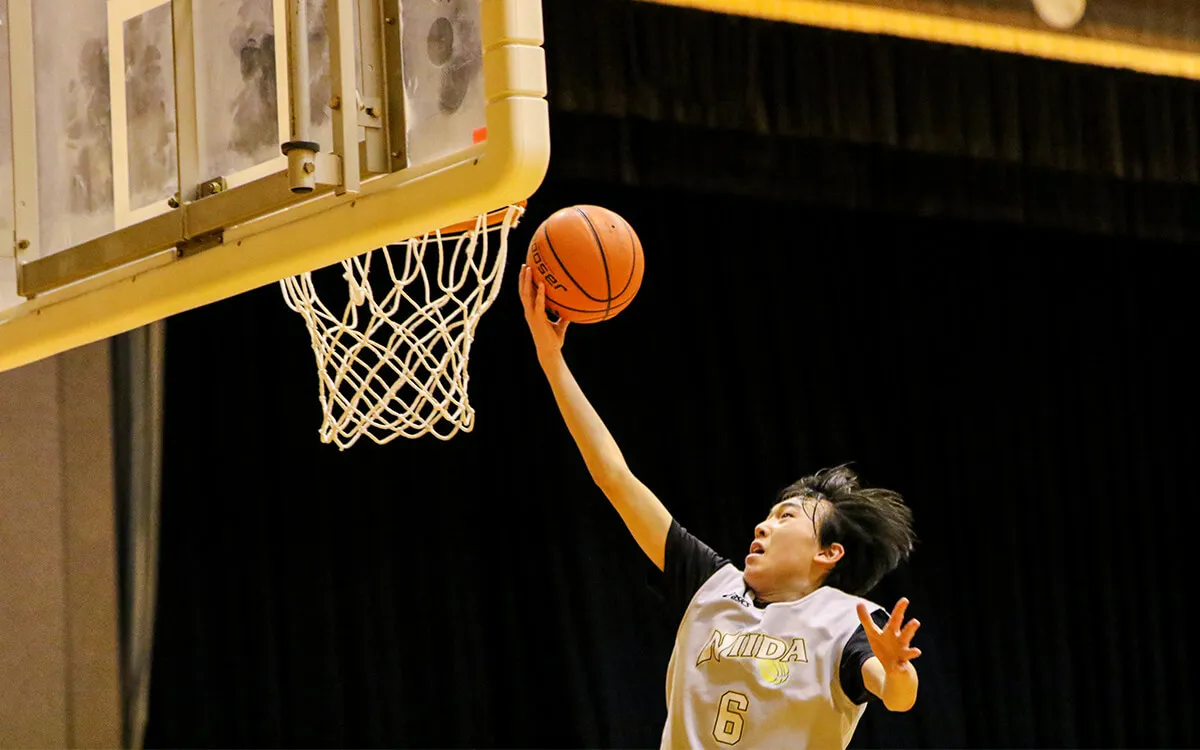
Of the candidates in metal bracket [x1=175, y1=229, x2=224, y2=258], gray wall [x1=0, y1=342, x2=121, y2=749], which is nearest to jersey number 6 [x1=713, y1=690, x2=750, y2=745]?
metal bracket [x1=175, y1=229, x2=224, y2=258]

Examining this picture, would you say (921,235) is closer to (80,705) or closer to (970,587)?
(970,587)

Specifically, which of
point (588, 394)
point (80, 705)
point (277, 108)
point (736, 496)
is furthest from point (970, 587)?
point (277, 108)

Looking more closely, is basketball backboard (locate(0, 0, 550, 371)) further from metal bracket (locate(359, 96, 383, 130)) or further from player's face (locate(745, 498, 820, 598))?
player's face (locate(745, 498, 820, 598))

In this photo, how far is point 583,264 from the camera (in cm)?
377

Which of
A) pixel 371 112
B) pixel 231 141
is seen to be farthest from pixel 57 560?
pixel 371 112

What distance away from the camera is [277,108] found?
9.40 feet

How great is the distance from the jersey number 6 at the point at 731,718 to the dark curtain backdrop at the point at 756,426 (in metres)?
2.37

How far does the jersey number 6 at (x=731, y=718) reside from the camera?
11.5 feet

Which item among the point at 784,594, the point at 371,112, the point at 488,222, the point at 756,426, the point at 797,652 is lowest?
the point at 797,652

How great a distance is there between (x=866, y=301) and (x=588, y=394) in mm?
1394

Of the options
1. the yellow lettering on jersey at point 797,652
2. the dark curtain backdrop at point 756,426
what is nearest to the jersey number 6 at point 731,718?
the yellow lettering on jersey at point 797,652

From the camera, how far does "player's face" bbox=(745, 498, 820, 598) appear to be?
3719 millimetres

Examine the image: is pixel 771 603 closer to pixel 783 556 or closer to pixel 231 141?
pixel 783 556

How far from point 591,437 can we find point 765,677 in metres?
0.63
